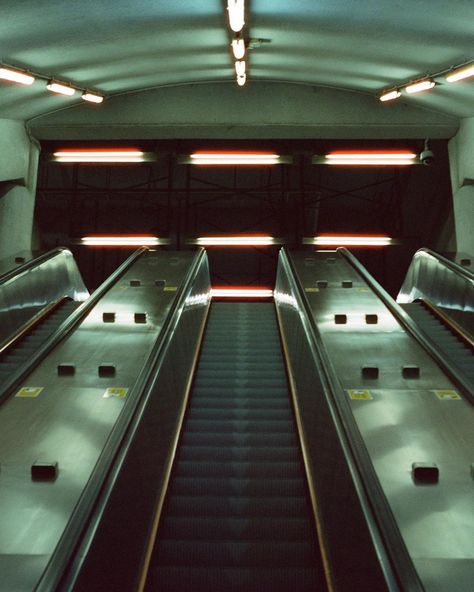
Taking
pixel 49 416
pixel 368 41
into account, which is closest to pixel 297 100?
pixel 368 41

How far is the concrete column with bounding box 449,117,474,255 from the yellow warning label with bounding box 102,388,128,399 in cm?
822

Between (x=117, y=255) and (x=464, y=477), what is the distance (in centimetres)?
1466

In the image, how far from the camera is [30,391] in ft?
15.4

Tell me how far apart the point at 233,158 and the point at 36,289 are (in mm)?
4274

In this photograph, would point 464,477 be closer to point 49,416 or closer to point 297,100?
point 49,416

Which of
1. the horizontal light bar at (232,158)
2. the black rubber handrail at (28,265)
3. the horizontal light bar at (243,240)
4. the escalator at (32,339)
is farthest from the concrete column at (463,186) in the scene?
the black rubber handrail at (28,265)

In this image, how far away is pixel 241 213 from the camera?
1753cm

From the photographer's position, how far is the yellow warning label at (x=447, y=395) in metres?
4.53

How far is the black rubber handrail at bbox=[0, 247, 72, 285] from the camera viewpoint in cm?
731

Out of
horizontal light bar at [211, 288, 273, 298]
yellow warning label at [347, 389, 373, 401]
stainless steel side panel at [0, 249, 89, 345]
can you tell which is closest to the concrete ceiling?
stainless steel side panel at [0, 249, 89, 345]

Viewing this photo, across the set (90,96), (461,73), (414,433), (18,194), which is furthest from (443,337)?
(18,194)

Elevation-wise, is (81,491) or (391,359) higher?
(391,359)

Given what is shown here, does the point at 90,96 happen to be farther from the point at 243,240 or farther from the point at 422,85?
the point at 422,85

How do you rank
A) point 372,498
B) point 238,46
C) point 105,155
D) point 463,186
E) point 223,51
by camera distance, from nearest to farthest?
point 372,498 < point 238,46 < point 223,51 < point 105,155 < point 463,186
